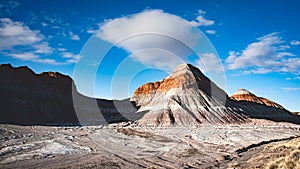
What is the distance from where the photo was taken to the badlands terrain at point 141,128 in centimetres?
2066

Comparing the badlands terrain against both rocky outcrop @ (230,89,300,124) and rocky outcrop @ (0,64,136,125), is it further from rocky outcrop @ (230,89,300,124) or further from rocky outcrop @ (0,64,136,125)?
rocky outcrop @ (230,89,300,124)

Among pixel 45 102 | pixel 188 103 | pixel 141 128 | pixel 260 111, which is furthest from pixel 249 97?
pixel 45 102

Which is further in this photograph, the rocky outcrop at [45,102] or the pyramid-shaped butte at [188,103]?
the pyramid-shaped butte at [188,103]

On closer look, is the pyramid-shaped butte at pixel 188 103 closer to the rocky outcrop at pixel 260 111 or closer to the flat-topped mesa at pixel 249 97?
the rocky outcrop at pixel 260 111

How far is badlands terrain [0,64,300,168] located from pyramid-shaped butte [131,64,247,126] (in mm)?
249

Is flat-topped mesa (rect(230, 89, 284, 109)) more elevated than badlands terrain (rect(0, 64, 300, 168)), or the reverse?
flat-topped mesa (rect(230, 89, 284, 109))

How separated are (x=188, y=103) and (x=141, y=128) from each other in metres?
22.7

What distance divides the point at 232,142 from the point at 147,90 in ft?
224

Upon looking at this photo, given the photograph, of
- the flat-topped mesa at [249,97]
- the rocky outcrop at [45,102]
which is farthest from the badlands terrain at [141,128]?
the flat-topped mesa at [249,97]

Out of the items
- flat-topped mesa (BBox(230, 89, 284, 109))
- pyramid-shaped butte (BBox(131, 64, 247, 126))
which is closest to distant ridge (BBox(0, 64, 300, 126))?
pyramid-shaped butte (BBox(131, 64, 247, 126))

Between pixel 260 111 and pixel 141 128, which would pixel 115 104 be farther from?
pixel 260 111

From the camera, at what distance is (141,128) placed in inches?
2005

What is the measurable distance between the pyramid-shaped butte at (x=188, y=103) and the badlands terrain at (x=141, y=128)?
25 centimetres

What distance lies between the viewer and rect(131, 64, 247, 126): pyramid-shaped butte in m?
64.0
